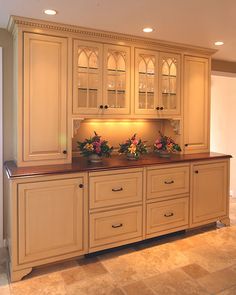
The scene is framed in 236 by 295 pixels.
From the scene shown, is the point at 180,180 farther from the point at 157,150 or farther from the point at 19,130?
the point at 19,130

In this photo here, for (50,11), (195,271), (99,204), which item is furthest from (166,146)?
(50,11)

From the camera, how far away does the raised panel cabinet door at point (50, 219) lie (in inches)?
98.3

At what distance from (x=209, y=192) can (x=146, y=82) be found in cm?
159

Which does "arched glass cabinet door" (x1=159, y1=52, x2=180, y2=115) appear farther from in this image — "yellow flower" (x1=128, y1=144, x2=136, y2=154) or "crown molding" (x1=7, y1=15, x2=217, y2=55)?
"yellow flower" (x1=128, y1=144, x2=136, y2=154)

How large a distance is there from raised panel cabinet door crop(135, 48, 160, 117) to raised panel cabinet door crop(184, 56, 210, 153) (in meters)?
0.47

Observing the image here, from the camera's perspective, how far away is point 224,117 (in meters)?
5.24

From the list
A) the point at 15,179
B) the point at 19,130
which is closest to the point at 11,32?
the point at 19,130

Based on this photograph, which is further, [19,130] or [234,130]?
[234,130]

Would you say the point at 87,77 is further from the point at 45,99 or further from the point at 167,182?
the point at 167,182

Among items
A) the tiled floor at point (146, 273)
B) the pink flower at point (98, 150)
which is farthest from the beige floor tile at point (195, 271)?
the pink flower at point (98, 150)

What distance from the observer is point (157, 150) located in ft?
11.6

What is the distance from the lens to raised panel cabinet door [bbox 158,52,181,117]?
3.47 m

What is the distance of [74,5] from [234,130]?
3761 mm

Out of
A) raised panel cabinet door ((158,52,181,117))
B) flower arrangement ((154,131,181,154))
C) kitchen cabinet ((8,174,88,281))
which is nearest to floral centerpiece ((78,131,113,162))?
kitchen cabinet ((8,174,88,281))
